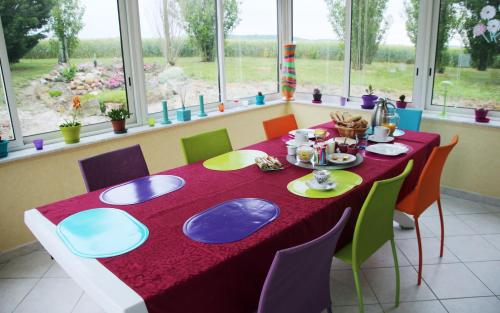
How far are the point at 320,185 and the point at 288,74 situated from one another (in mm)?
2867

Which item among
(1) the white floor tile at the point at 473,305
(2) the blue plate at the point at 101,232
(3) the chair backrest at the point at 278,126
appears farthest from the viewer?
(3) the chair backrest at the point at 278,126

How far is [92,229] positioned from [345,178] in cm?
132

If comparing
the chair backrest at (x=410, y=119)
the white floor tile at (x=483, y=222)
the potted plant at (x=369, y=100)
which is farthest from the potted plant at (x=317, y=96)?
the white floor tile at (x=483, y=222)

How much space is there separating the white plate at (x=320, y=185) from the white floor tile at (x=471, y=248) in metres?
1.31

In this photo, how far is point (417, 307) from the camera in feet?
6.95

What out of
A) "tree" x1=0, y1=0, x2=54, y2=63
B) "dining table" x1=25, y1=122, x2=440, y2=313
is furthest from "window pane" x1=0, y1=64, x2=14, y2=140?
"dining table" x1=25, y1=122, x2=440, y2=313

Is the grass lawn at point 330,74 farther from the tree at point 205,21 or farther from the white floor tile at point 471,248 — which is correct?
the white floor tile at point 471,248

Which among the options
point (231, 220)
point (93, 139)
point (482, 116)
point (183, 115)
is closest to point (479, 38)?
point (482, 116)

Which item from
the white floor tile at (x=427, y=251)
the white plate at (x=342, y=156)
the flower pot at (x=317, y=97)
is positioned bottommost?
the white floor tile at (x=427, y=251)

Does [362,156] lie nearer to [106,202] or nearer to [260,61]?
[106,202]

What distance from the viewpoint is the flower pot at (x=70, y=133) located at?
293cm

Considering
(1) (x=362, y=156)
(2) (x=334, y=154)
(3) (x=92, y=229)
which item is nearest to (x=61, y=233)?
(3) (x=92, y=229)

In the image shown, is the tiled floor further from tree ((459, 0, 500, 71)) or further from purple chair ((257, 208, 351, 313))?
tree ((459, 0, 500, 71))

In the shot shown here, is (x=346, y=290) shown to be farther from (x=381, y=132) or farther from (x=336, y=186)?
(x=381, y=132)
